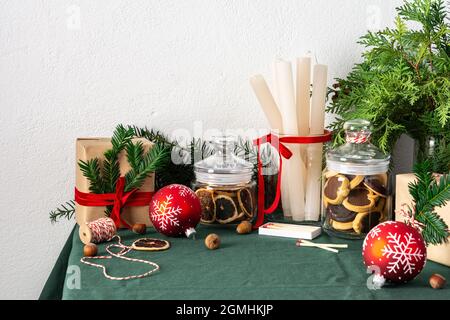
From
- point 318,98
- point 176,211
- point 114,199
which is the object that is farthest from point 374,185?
point 114,199

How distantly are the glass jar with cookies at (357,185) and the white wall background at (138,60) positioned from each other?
0.31 meters

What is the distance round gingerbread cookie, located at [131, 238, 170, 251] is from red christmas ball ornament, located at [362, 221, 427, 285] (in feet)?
1.15

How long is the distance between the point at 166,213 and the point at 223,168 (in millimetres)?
151

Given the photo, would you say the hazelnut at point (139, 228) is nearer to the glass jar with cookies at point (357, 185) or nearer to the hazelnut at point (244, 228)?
→ the hazelnut at point (244, 228)

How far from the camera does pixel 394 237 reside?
92 centimetres

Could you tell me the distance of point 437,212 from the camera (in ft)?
3.28

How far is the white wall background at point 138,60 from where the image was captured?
1.36m

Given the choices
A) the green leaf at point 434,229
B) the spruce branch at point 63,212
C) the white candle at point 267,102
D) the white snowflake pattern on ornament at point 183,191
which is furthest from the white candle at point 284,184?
the spruce branch at point 63,212

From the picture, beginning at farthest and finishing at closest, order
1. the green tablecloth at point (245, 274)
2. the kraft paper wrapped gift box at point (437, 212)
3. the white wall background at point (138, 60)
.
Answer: the white wall background at point (138, 60), the kraft paper wrapped gift box at point (437, 212), the green tablecloth at point (245, 274)

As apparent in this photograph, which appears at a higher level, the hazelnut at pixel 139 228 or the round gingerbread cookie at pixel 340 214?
the round gingerbread cookie at pixel 340 214

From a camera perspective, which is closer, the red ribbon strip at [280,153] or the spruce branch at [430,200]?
the spruce branch at [430,200]

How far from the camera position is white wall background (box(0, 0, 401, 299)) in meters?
1.36

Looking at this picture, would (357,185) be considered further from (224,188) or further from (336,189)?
(224,188)

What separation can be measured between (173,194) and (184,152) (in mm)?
270
